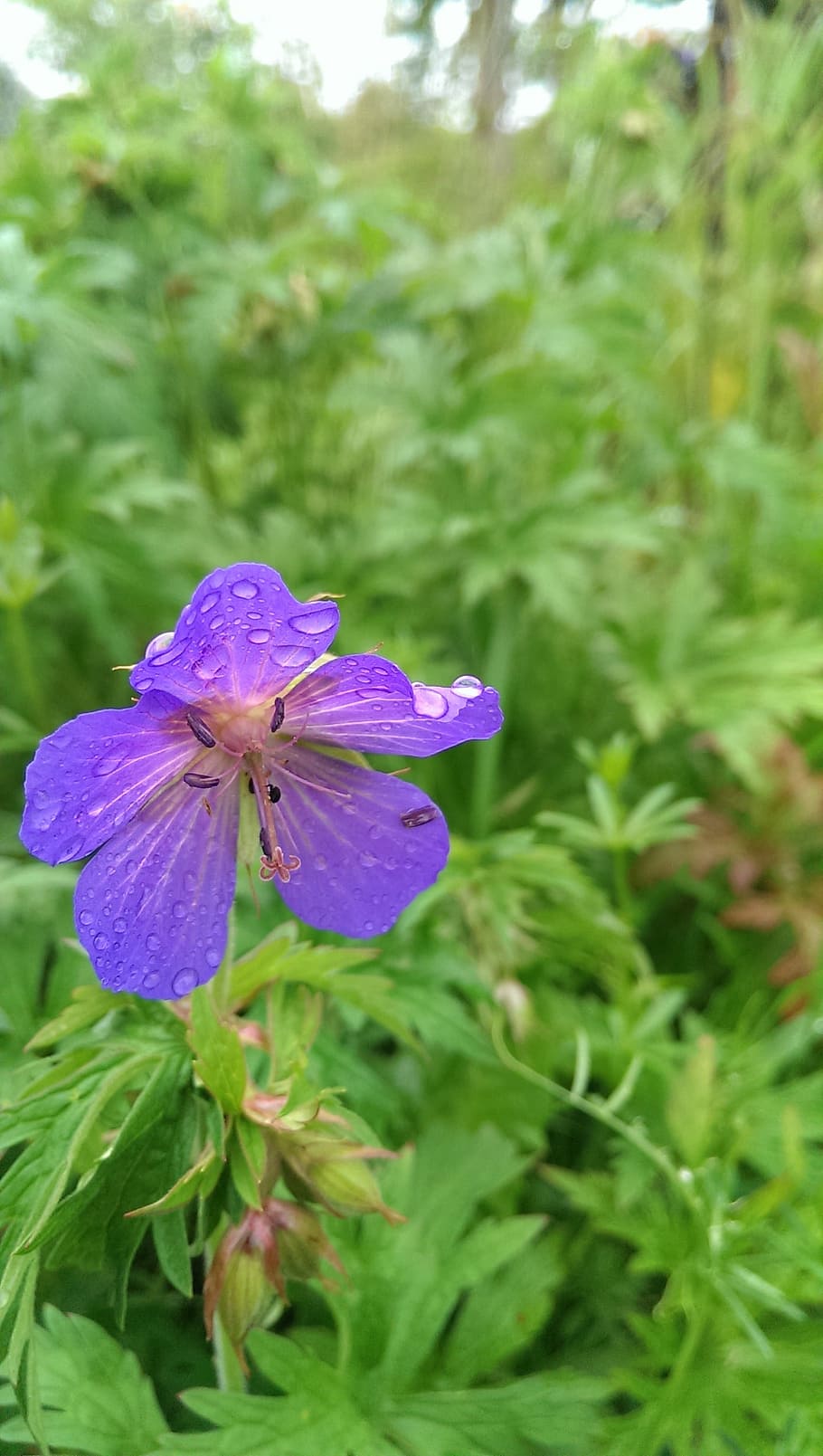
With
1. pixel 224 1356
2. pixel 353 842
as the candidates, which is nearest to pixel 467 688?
pixel 353 842

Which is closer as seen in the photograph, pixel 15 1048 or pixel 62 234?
pixel 15 1048

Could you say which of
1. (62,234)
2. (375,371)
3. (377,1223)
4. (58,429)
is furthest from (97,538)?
(377,1223)

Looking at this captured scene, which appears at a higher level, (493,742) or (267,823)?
(267,823)

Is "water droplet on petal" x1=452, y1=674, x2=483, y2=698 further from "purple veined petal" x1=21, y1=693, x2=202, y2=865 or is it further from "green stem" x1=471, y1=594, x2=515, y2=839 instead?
"green stem" x1=471, y1=594, x2=515, y2=839

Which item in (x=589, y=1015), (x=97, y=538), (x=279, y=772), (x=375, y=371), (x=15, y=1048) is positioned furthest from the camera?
(x=375, y=371)

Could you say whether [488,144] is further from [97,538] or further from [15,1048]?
[15,1048]

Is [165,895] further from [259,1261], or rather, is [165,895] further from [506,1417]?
[506,1417]

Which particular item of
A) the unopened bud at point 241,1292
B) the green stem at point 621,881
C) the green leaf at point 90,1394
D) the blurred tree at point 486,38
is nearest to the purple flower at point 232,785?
the unopened bud at point 241,1292
